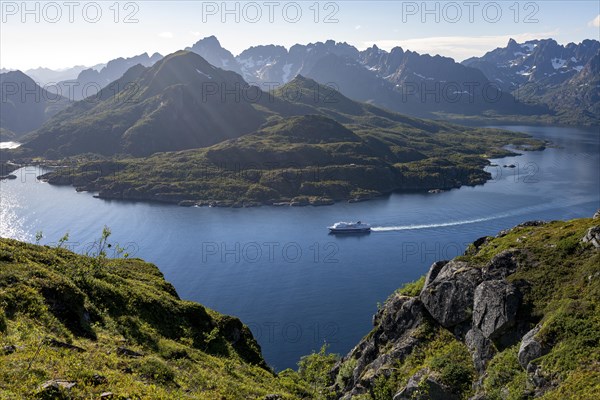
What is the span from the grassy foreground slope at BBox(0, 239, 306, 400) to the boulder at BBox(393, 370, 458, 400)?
36.7ft

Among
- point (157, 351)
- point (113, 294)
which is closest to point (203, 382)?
point (157, 351)

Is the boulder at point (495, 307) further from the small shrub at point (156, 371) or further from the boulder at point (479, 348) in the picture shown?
the small shrub at point (156, 371)

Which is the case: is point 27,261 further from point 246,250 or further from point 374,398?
point 246,250

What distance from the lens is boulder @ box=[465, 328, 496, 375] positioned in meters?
45.0

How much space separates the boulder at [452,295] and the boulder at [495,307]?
1.84m

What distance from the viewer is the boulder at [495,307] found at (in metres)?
45.5

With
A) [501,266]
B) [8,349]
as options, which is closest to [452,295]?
[501,266]

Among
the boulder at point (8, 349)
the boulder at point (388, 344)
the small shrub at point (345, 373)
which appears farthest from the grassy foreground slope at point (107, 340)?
the boulder at point (388, 344)

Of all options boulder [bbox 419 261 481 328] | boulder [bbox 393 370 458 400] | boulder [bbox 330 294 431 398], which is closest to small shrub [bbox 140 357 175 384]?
boulder [bbox 393 370 458 400]

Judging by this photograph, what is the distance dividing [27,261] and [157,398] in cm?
2687

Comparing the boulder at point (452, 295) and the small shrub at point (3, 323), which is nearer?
the small shrub at point (3, 323)

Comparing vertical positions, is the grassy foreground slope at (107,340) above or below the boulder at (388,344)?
above

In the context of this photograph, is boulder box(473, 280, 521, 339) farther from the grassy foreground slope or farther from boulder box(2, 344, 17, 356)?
boulder box(2, 344, 17, 356)

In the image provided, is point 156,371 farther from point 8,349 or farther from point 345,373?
point 345,373
